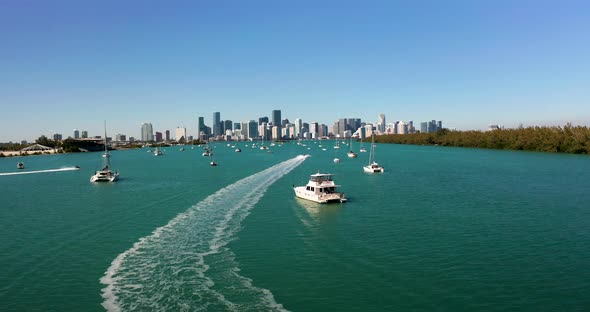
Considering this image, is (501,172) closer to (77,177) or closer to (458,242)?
(458,242)

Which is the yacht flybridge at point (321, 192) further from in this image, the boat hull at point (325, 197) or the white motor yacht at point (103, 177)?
the white motor yacht at point (103, 177)

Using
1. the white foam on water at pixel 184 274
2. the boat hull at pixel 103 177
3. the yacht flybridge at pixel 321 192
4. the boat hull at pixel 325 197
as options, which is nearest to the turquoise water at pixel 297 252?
the white foam on water at pixel 184 274

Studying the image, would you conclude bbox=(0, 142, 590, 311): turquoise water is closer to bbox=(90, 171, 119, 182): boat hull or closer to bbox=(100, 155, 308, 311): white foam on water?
bbox=(100, 155, 308, 311): white foam on water

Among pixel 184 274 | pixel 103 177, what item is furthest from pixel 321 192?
pixel 103 177

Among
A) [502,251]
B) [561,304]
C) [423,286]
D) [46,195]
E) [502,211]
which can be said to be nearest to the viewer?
[561,304]

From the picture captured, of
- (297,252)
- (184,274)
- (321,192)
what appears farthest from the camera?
(321,192)

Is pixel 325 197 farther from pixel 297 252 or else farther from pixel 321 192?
pixel 297 252

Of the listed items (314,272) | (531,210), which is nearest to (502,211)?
(531,210)
